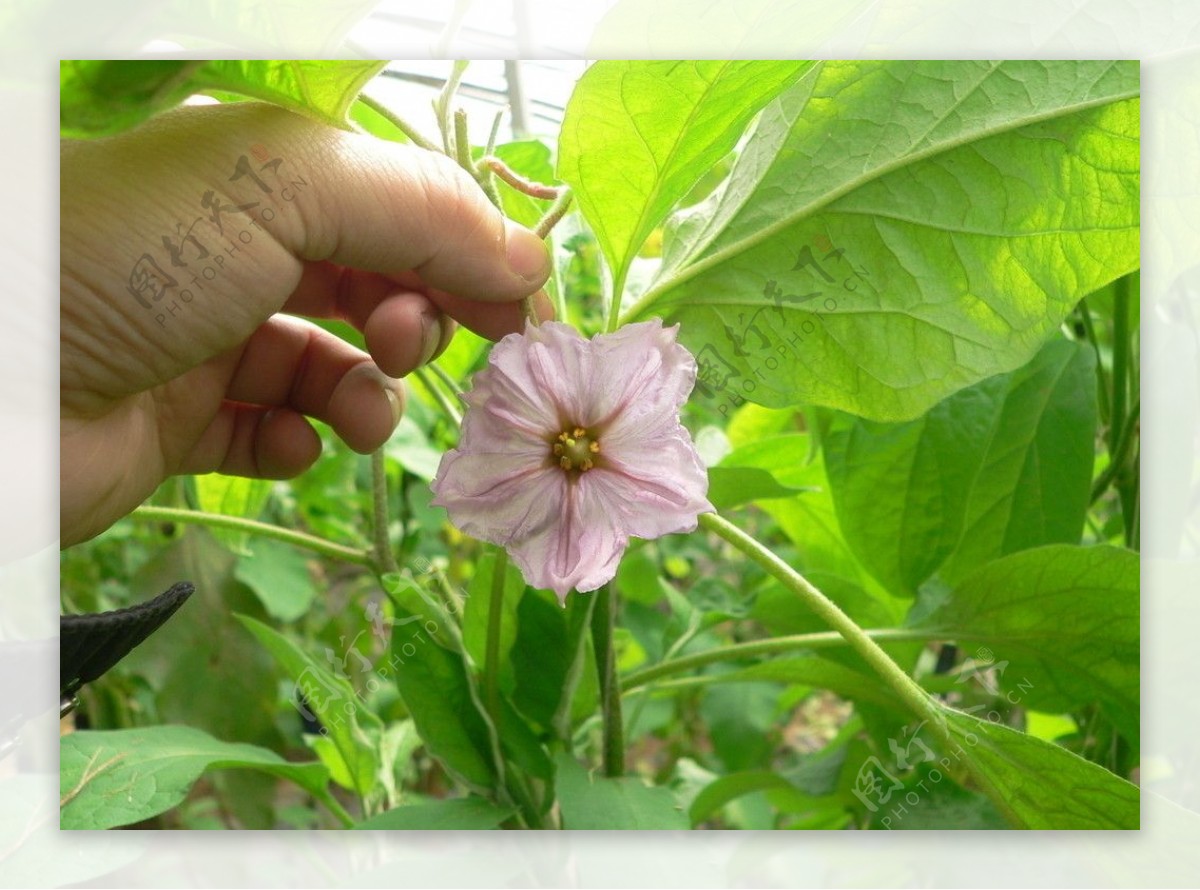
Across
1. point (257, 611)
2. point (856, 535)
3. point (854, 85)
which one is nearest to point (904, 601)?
point (856, 535)

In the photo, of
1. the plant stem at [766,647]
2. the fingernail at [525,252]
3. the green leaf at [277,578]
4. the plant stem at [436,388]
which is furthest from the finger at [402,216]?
the green leaf at [277,578]

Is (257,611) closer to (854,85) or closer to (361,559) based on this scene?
(361,559)

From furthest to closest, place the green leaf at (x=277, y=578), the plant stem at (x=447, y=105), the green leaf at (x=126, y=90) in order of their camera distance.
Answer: the green leaf at (x=277, y=578), the plant stem at (x=447, y=105), the green leaf at (x=126, y=90)

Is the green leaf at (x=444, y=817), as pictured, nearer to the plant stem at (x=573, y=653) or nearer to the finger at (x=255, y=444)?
the plant stem at (x=573, y=653)

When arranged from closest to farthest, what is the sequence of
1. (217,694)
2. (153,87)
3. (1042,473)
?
1. (153,87)
2. (1042,473)
3. (217,694)

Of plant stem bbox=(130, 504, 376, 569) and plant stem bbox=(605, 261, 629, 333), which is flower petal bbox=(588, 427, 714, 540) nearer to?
plant stem bbox=(605, 261, 629, 333)

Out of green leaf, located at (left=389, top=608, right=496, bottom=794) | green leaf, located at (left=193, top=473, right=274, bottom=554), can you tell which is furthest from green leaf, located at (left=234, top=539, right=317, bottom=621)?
green leaf, located at (left=389, top=608, right=496, bottom=794)
